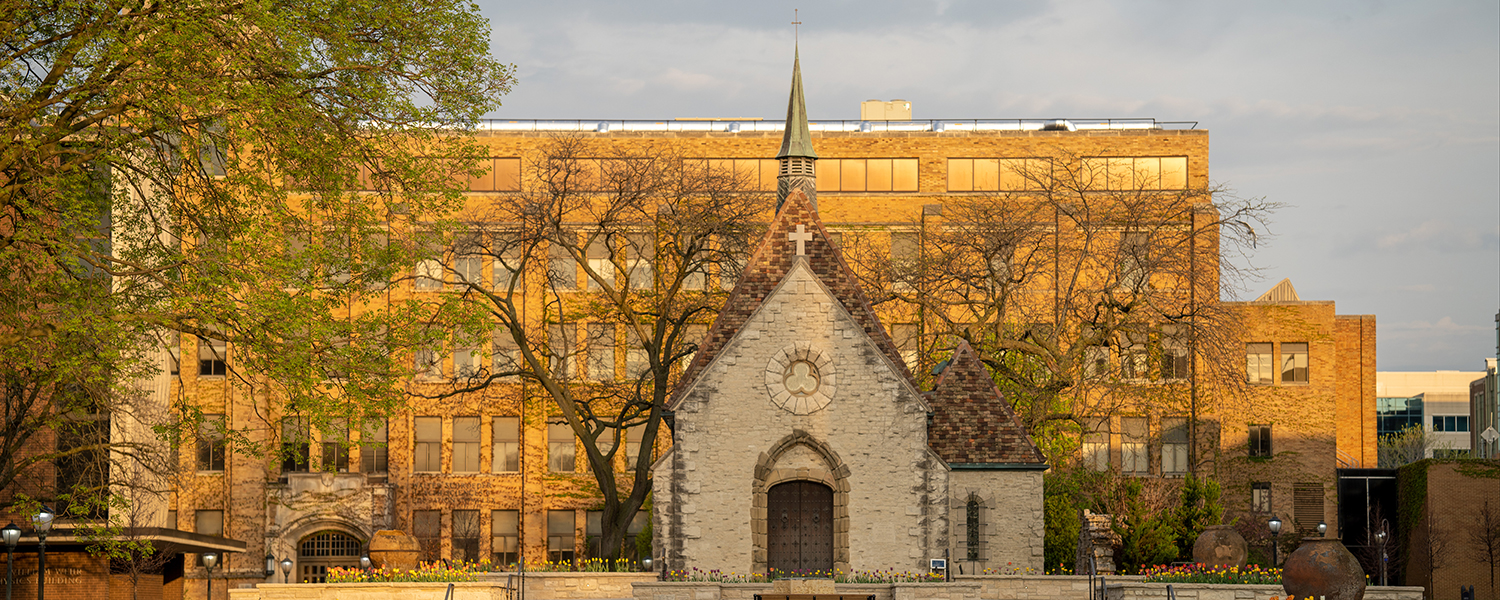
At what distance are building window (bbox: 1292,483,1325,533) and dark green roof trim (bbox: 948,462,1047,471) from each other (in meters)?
25.7

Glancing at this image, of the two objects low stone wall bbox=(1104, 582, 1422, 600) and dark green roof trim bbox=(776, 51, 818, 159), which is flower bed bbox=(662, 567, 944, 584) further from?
dark green roof trim bbox=(776, 51, 818, 159)

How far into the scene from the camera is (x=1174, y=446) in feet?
191

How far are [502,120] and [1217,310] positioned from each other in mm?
36508

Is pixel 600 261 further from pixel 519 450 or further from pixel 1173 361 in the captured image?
pixel 1173 361

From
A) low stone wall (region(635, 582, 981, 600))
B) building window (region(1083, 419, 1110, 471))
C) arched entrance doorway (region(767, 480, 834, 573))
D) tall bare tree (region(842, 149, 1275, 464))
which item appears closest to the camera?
low stone wall (region(635, 582, 981, 600))

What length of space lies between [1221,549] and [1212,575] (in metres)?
2.40

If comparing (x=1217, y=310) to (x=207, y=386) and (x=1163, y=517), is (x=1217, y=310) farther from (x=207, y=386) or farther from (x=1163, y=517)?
(x=207, y=386)

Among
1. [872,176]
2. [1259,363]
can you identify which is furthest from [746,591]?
[872,176]

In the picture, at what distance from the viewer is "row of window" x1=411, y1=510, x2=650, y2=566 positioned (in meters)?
58.0

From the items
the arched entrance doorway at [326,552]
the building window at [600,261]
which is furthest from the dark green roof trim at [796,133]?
the arched entrance doorway at [326,552]

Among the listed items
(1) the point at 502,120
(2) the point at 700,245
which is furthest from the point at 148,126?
(1) the point at 502,120

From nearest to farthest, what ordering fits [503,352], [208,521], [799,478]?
[799,478] < [503,352] < [208,521]

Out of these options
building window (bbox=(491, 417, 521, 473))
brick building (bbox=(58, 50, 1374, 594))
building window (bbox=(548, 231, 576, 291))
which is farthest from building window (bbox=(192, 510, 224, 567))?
building window (bbox=(548, 231, 576, 291))

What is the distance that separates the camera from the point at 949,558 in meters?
33.2
